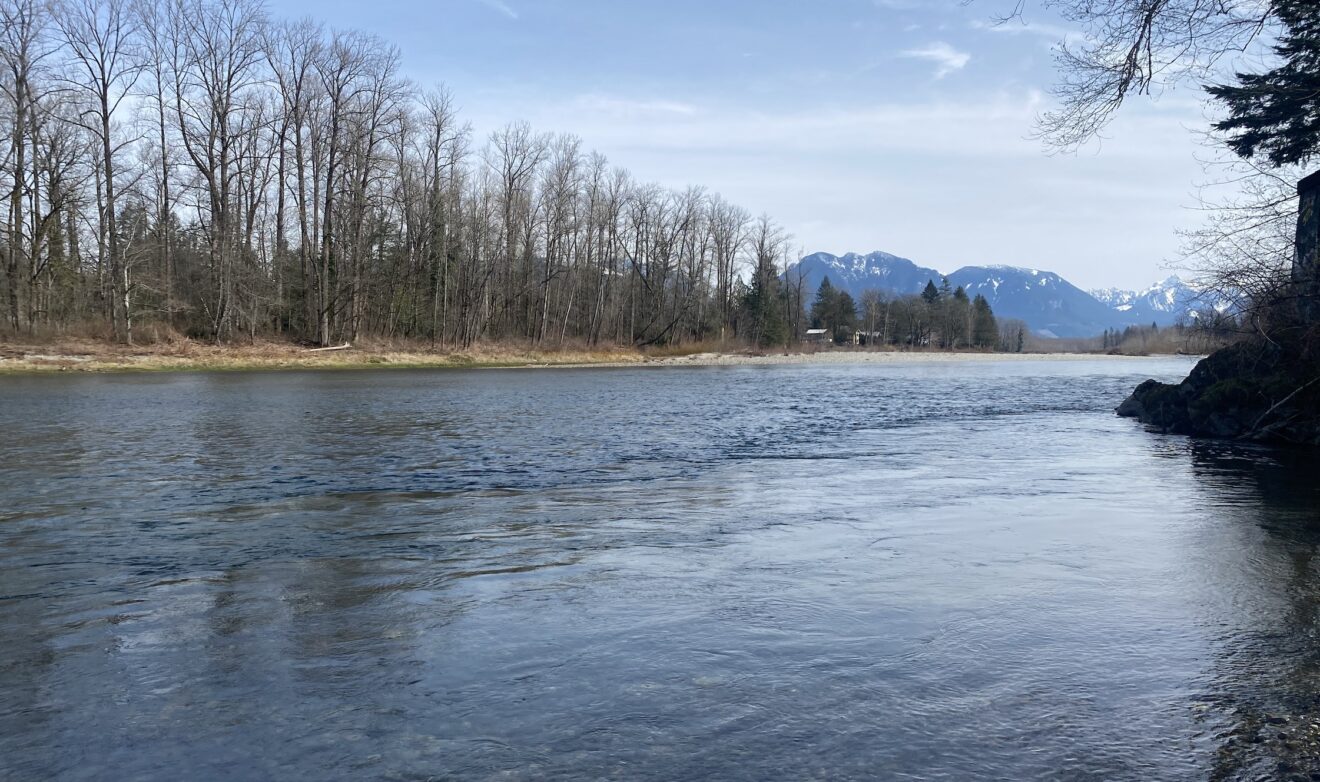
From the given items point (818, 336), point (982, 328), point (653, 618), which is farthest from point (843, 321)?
point (653, 618)

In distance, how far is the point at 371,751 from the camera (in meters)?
Answer: 3.63

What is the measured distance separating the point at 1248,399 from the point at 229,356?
1526 inches

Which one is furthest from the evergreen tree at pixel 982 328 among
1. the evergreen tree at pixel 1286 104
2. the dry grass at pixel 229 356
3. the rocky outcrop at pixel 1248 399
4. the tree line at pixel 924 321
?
the evergreen tree at pixel 1286 104

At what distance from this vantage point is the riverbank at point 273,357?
1337 inches

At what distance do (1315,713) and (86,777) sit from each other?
17.4 ft

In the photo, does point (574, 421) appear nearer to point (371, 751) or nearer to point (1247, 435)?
point (1247, 435)

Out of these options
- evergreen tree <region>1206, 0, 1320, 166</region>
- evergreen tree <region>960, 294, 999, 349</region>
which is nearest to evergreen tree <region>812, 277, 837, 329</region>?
evergreen tree <region>960, 294, 999, 349</region>

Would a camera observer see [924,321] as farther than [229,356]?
Yes

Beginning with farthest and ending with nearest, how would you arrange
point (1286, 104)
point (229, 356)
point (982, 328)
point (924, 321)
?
1. point (982, 328)
2. point (924, 321)
3. point (229, 356)
4. point (1286, 104)

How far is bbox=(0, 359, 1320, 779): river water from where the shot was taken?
3676 mm

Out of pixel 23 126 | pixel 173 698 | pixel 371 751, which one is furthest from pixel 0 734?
pixel 23 126

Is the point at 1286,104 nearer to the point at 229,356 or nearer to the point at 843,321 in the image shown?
the point at 229,356

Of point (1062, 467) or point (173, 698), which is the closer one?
point (173, 698)

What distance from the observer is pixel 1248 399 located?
16.4m
